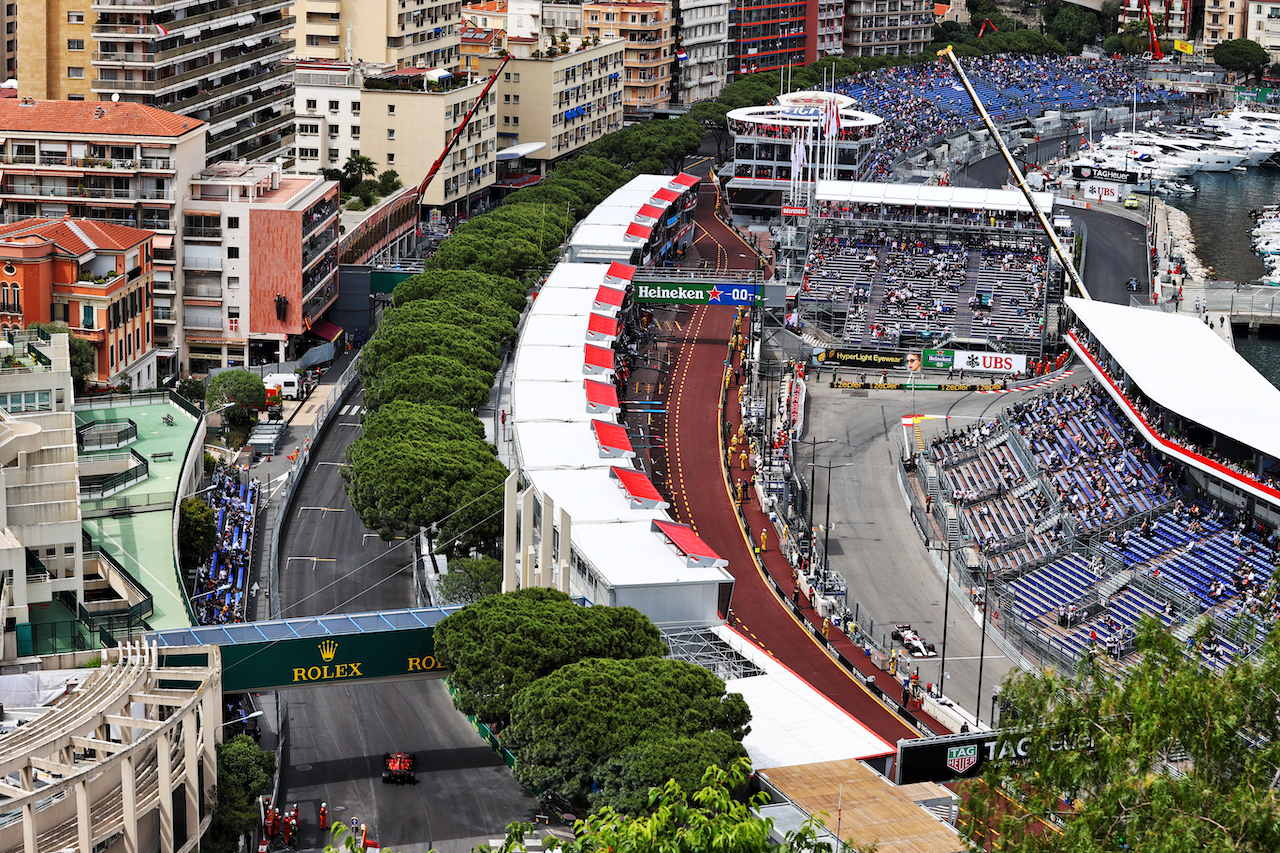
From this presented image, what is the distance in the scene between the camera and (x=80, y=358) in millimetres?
110938

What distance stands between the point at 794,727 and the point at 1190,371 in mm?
47646

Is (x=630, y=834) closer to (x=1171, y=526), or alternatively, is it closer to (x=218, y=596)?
(x=218, y=596)

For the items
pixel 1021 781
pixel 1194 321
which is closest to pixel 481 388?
pixel 1194 321

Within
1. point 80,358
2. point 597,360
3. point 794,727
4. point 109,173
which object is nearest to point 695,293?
point 597,360

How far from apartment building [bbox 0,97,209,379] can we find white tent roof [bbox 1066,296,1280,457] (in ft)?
200

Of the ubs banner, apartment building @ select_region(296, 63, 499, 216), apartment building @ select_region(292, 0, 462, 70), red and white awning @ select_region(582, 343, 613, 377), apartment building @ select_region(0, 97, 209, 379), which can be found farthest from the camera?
apartment building @ select_region(292, 0, 462, 70)

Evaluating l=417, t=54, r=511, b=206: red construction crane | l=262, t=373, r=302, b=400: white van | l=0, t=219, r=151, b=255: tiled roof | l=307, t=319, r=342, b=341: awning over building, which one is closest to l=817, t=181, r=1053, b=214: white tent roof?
l=417, t=54, r=511, b=206: red construction crane

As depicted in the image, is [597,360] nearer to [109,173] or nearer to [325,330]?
[325,330]

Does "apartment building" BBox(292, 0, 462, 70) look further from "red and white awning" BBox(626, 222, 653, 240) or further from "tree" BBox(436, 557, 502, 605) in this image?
"tree" BBox(436, 557, 502, 605)

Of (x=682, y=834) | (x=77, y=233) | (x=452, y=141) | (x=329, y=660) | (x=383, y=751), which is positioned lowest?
(x=383, y=751)

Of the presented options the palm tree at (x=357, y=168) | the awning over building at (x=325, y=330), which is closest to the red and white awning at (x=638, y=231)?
the palm tree at (x=357, y=168)

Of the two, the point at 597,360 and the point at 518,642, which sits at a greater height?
the point at 597,360

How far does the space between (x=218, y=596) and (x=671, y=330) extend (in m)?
65.5

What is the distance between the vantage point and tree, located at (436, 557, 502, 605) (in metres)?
84.2
